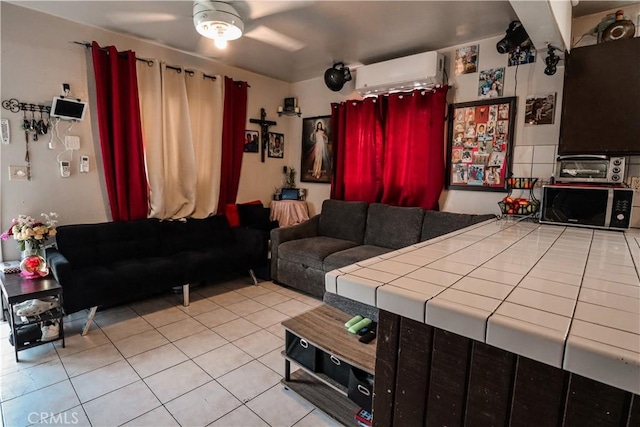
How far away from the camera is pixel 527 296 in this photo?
32.5 inches

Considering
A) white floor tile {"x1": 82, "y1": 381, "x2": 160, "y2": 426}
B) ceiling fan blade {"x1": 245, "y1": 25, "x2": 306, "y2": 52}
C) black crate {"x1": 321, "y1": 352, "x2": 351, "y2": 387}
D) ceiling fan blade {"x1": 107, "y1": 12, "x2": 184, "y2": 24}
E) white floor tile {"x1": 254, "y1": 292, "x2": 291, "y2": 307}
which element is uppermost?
ceiling fan blade {"x1": 245, "y1": 25, "x2": 306, "y2": 52}

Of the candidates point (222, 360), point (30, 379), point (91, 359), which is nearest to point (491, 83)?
point (222, 360)

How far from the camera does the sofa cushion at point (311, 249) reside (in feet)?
10.7

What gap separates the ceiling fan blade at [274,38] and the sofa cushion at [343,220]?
1.74 metres

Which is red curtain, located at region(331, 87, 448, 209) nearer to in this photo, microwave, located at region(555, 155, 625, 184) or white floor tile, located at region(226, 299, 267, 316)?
microwave, located at region(555, 155, 625, 184)

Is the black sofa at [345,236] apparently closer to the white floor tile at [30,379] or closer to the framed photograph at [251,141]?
the framed photograph at [251,141]

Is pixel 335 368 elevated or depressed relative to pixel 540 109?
depressed

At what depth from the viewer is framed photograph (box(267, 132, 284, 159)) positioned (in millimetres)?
4541

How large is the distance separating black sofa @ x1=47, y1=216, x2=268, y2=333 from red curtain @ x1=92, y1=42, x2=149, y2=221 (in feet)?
0.80

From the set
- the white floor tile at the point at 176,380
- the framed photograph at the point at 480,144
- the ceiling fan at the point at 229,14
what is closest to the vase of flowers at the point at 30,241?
the white floor tile at the point at 176,380

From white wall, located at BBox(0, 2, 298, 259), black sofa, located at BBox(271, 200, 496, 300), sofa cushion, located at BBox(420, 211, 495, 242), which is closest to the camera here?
white wall, located at BBox(0, 2, 298, 259)

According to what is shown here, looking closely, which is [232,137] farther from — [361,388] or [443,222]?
[361,388]

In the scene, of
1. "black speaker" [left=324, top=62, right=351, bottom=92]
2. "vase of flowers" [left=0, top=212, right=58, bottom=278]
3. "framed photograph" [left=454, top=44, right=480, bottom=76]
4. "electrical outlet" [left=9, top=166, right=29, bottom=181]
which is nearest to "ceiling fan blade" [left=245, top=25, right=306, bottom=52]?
"black speaker" [left=324, top=62, right=351, bottom=92]

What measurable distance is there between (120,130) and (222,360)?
232cm
